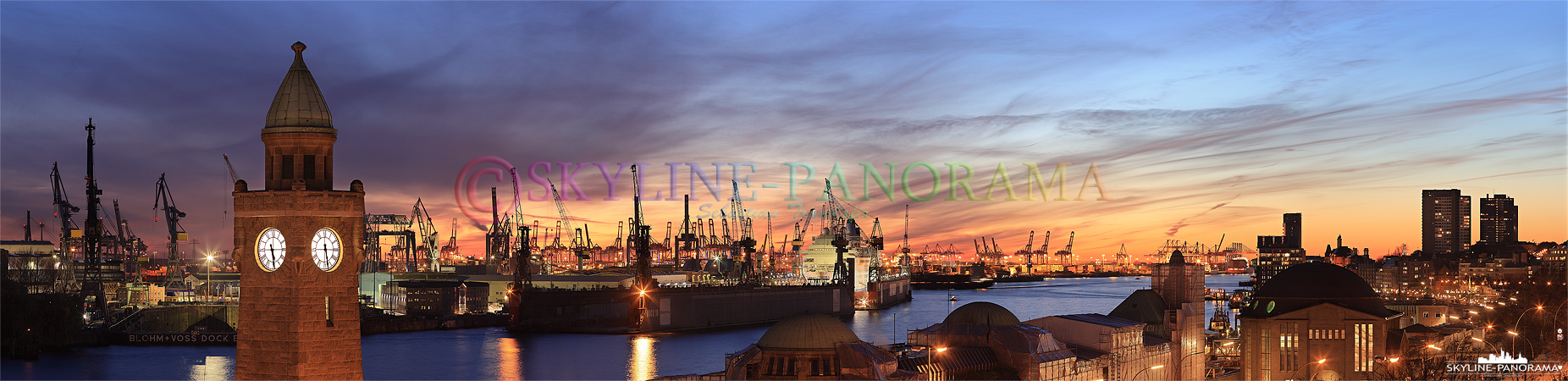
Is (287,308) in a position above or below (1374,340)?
above

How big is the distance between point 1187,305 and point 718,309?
291 feet

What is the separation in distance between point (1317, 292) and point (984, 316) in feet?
75.6

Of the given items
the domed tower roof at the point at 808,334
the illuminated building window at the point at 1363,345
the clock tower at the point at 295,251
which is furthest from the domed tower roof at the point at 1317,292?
the clock tower at the point at 295,251

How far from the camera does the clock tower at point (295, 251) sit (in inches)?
872

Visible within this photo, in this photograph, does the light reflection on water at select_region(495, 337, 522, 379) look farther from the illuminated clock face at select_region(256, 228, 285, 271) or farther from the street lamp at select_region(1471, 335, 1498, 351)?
the street lamp at select_region(1471, 335, 1498, 351)

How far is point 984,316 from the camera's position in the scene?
199ft

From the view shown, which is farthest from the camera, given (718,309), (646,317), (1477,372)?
(718,309)

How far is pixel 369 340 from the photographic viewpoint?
403 ft

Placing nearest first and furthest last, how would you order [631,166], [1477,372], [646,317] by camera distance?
[1477,372] < [646,317] < [631,166]

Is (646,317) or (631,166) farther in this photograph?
(631,166)

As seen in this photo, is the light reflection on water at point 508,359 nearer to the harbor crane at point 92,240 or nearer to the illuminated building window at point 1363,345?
the harbor crane at point 92,240

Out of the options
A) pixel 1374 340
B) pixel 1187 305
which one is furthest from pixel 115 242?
pixel 1374 340

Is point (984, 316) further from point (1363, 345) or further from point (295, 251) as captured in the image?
point (295, 251)

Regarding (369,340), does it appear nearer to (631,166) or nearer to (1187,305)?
(631,166)
